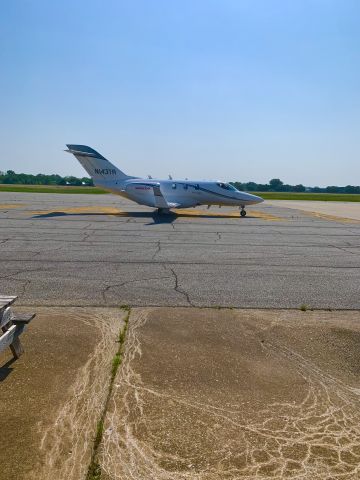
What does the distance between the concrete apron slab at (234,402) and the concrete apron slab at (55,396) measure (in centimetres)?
24

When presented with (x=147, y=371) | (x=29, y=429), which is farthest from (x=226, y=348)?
(x=29, y=429)

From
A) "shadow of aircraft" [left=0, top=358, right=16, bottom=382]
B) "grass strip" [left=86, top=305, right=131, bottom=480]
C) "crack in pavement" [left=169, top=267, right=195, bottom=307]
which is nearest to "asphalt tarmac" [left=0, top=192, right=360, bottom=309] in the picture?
"crack in pavement" [left=169, top=267, right=195, bottom=307]

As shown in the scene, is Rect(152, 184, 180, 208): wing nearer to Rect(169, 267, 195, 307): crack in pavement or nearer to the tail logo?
the tail logo

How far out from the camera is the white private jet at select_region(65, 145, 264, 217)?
26.6 meters

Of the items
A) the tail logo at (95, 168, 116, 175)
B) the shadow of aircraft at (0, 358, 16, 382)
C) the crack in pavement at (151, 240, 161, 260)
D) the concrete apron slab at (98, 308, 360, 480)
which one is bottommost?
the crack in pavement at (151, 240, 161, 260)

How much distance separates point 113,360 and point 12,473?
6.29 feet

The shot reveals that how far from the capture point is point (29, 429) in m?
3.37

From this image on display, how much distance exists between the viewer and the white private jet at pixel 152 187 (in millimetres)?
26625

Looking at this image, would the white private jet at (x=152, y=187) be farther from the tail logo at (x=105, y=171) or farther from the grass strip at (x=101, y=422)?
the grass strip at (x=101, y=422)

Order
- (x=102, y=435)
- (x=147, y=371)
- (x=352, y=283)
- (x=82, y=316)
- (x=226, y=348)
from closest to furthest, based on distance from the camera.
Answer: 1. (x=102, y=435)
2. (x=147, y=371)
3. (x=226, y=348)
4. (x=82, y=316)
5. (x=352, y=283)

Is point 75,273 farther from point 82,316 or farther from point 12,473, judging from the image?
point 12,473

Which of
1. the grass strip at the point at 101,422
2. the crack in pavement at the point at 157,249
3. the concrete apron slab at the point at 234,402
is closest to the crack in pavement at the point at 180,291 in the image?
the concrete apron slab at the point at 234,402

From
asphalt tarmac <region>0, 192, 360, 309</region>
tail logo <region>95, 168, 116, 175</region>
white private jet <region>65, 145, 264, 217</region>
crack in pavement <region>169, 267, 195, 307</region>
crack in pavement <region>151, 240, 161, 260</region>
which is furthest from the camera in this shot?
tail logo <region>95, 168, 116, 175</region>

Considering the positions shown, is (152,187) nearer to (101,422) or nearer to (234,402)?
(234,402)
